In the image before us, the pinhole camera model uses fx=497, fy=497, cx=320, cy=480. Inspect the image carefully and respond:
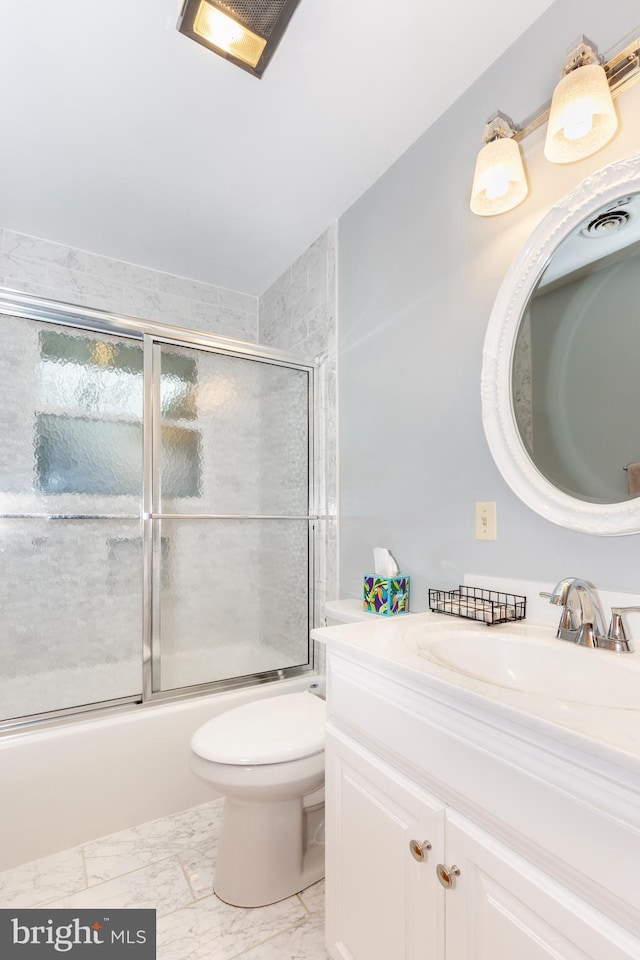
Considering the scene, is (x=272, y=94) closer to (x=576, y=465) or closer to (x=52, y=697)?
(x=576, y=465)

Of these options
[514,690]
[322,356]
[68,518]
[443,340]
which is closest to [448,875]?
[514,690]

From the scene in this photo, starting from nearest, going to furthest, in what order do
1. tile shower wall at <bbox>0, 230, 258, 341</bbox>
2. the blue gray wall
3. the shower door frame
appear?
1. the blue gray wall
2. the shower door frame
3. tile shower wall at <bbox>0, 230, 258, 341</bbox>

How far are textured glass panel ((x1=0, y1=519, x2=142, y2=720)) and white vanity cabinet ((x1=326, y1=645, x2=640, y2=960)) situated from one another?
42.2 inches

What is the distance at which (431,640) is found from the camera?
1.08 meters

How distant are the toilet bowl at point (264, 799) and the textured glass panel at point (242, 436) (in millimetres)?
898

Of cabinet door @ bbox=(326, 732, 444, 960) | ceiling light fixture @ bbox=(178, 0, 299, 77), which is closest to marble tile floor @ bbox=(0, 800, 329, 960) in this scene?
cabinet door @ bbox=(326, 732, 444, 960)

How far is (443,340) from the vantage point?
1.56 meters

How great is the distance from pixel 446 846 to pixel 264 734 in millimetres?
736

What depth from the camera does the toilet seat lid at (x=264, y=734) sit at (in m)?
1.34

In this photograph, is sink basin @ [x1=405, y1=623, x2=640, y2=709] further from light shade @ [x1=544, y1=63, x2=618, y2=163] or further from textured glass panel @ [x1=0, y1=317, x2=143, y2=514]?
textured glass panel @ [x1=0, y1=317, x2=143, y2=514]

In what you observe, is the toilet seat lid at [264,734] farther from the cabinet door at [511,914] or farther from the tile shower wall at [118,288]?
the tile shower wall at [118,288]

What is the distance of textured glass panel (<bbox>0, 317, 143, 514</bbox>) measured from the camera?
175 cm

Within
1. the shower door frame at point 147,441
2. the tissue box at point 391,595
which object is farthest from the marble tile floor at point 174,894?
the tissue box at point 391,595

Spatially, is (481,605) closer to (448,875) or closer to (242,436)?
(448,875)
